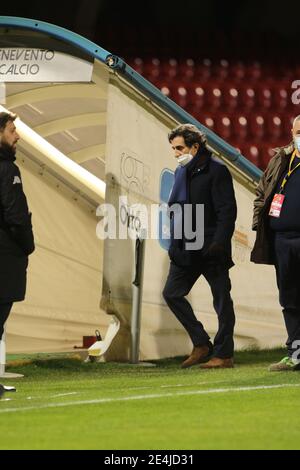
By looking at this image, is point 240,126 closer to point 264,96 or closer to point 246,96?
point 246,96

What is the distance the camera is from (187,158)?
6.89m

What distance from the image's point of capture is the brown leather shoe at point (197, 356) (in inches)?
272

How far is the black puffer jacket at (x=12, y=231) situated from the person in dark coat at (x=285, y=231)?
58.3 inches

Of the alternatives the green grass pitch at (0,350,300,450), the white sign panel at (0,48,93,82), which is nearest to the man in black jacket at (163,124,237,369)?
the green grass pitch at (0,350,300,450)

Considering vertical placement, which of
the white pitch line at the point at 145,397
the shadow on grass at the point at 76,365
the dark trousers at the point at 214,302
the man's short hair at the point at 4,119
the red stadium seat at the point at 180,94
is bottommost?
the shadow on grass at the point at 76,365

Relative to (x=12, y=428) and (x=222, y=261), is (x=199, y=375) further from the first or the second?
(x=12, y=428)

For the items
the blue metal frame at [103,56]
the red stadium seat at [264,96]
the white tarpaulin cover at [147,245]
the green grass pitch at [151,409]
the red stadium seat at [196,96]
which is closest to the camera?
the green grass pitch at [151,409]

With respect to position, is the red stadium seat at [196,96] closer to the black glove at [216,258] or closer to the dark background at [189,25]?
the dark background at [189,25]

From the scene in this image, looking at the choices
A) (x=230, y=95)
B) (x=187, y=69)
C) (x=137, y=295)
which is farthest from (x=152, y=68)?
(x=137, y=295)

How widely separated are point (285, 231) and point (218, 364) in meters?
0.92

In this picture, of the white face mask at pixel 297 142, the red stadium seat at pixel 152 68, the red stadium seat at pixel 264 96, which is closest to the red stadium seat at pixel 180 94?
the red stadium seat at pixel 152 68

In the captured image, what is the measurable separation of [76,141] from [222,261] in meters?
2.82

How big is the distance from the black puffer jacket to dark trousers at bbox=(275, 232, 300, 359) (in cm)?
152

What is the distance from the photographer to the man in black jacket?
266 inches
